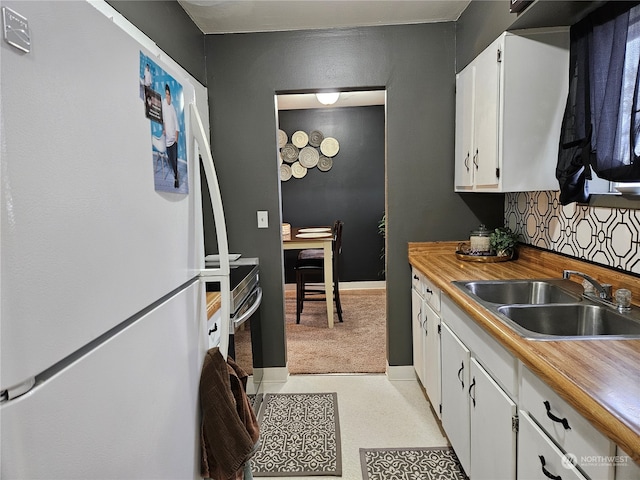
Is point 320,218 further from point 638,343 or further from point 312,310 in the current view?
point 638,343

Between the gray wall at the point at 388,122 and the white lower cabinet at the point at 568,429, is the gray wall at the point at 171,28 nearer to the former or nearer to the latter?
the gray wall at the point at 388,122

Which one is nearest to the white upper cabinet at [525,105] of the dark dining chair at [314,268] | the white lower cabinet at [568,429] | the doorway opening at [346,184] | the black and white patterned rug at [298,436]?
the white lower cabinet at [568,429]

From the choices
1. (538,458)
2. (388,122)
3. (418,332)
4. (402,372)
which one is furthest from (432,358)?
(388,122)

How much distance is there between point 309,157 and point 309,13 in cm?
298

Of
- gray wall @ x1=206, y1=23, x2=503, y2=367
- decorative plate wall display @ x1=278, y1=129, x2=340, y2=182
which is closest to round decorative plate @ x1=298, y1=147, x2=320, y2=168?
decorative plate wall display @ x1=278, y1=129, x2=340, y2=182

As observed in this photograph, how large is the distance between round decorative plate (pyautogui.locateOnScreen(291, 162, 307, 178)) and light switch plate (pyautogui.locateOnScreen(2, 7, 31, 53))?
5089mm

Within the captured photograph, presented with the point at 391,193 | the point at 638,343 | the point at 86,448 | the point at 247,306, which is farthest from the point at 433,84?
the point at 86,448

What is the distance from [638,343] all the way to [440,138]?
1.95 metres

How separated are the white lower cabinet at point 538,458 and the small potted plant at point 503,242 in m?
1.44

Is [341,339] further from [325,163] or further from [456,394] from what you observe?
[325,163]

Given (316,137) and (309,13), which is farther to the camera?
(316,137)

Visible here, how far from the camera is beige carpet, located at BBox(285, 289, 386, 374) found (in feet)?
11.0

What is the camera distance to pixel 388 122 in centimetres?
285

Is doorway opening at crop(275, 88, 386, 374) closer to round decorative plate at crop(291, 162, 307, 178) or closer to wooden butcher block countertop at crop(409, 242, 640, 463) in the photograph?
round decorative plate at crop(291, 162, 307, 178)
